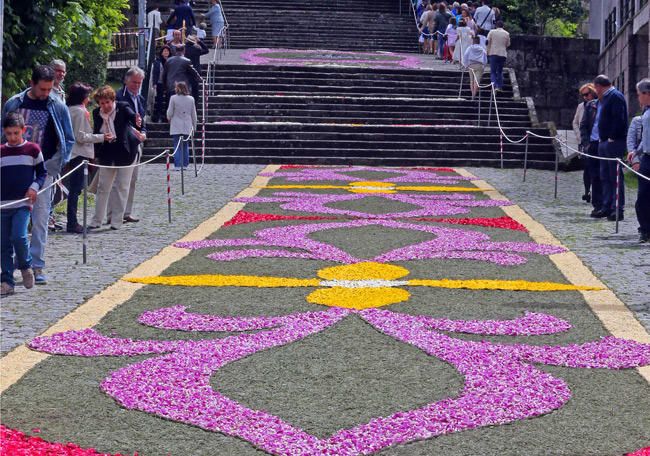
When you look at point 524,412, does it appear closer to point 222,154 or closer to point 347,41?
point 222,154

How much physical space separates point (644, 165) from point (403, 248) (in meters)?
2.92

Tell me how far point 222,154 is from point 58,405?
17539mm

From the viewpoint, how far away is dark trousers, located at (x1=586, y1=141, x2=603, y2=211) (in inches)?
602

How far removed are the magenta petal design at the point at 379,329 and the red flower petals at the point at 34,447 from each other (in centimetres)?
64

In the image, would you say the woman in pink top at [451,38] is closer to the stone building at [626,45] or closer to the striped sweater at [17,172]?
the stone building at [626,45]

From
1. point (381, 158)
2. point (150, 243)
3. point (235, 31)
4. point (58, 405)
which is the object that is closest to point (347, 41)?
point (235, 31)

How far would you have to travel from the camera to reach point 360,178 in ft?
66.3

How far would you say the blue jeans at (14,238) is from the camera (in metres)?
9.34

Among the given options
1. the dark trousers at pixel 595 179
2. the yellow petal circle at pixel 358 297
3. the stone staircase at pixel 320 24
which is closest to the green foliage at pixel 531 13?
the stone staircase at pixel 320 24

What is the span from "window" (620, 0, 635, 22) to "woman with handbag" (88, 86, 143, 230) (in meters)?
23.2

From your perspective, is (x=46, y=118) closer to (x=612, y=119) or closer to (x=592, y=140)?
(x=612, y=119)

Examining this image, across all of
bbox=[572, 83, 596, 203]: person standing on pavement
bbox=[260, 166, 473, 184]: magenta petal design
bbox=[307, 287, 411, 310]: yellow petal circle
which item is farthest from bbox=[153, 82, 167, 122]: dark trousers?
bbox=[307, 287, 411, 310]: yellow petal circle

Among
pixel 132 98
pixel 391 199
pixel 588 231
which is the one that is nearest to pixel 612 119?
pixel 588 231

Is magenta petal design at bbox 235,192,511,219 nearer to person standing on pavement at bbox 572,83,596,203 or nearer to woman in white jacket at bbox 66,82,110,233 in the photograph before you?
person standing on pavement at bbox 572,83,596,203
